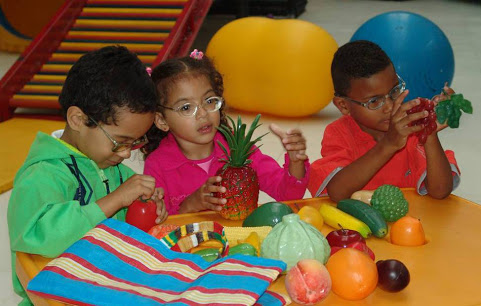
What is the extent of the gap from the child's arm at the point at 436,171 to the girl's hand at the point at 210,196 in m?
0.75

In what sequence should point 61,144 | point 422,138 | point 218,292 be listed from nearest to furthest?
point 218,292 < point 61,144 < point 422,138

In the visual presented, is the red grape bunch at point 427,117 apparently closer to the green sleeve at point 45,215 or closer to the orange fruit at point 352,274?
the orange fruit at point 352,274

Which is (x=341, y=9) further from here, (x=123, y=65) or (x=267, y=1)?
(x=123, y=65)

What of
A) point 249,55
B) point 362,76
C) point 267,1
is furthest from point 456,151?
point 267,1

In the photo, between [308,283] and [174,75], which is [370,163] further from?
[308,283]

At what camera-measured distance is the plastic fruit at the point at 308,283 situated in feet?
5.49

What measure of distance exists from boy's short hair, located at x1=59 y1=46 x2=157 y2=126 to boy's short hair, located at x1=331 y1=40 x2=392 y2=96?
88 cm

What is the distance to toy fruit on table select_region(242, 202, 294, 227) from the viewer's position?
6.91ft

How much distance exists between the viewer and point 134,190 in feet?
7.00

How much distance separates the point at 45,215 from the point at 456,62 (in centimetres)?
735

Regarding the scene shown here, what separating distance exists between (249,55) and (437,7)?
7.74 m

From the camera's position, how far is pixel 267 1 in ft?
36.8

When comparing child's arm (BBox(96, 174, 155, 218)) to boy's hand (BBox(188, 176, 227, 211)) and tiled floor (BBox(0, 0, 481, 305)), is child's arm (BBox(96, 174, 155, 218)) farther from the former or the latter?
tiled floor (BBox(0, 0, 481, 305))

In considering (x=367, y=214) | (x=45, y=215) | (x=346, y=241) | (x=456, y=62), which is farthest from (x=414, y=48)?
(x=45, y=215)
